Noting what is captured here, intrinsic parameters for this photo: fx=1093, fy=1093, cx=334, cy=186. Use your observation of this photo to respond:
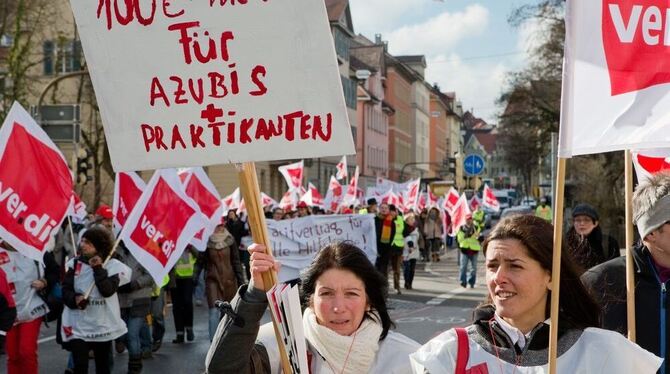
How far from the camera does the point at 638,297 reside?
14.7ft

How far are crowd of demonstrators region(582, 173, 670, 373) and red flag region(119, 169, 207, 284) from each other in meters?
6.72

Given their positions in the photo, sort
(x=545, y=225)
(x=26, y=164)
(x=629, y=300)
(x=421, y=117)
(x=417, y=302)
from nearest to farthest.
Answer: (x=545, y=225) → (x=629, y=300) → (x=26, y=164) → (x=417, y=302) → (x=421, y=117)

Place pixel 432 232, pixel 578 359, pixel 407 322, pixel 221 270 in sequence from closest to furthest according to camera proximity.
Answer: pixel 578 359
pixel 221 270
pixel 407 322
pixel 432 232

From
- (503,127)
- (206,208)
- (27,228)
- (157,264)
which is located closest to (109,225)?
(206,208)

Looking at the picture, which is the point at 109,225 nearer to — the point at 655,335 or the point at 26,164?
the point at 26,164

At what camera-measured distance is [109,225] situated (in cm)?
1513

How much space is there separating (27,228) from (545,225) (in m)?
6.82

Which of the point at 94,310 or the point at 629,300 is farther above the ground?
the point at 629,300

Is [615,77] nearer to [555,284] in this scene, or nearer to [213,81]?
[555,284]

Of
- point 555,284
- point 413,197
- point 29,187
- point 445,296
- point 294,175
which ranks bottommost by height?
point 445,296

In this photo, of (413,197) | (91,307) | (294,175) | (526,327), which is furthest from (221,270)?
(413,197)

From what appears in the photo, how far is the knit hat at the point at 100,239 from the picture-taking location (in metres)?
9.46

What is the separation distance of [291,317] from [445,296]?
16.7 meters

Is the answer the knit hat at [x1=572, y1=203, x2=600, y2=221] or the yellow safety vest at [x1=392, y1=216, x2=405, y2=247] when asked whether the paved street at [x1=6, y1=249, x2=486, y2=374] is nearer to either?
the yellow safety vest at [x1=392, y1=216, x2=405, y2=247]
